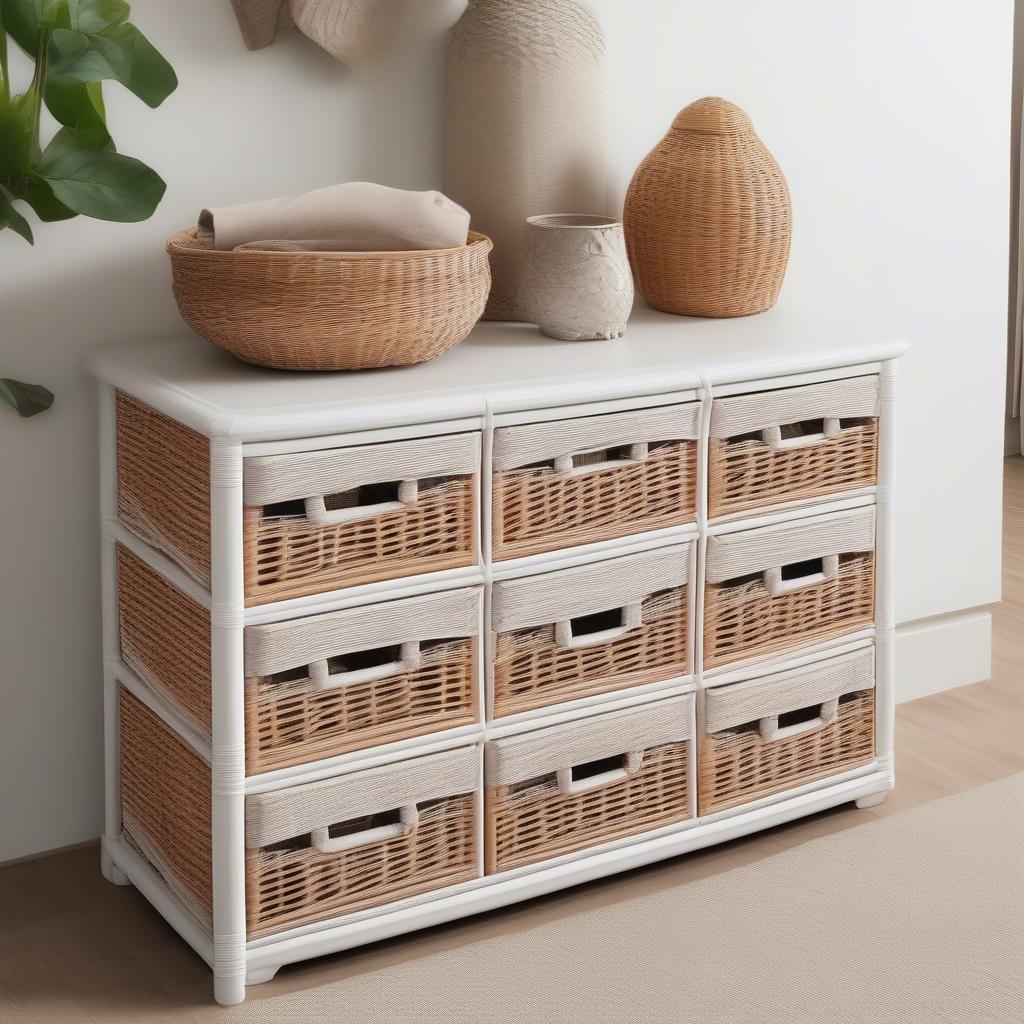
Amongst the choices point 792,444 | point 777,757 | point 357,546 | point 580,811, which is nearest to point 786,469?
point 792,444

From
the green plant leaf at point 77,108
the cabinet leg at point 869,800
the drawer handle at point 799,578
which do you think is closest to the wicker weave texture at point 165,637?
the green plant leaf at point 77,108

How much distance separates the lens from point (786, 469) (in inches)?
81.4

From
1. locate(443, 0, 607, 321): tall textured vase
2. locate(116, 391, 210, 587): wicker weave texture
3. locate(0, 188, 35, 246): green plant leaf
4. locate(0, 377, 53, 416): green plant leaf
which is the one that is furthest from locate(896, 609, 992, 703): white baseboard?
locate(0, 188, 35, 246): green plant leaf

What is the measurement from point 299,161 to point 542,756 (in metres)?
0.88

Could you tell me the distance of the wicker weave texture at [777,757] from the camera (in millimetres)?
2105

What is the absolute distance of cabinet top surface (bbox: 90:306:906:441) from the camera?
66.8 inches

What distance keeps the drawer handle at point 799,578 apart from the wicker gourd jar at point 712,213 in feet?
1.30

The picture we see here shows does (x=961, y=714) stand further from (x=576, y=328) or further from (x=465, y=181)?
(x=465, y=181)

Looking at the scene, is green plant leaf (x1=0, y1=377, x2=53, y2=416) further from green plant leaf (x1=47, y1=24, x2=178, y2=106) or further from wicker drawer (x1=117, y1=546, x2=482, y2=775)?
green plant leaf (x1=47, y1=24, x2=178, y2=106)

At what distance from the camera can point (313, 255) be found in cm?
173

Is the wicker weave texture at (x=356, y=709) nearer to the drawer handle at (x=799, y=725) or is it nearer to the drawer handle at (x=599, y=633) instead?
the drawer handle at (x=599, y=633)

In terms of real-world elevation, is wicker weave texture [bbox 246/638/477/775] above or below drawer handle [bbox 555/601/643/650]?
below

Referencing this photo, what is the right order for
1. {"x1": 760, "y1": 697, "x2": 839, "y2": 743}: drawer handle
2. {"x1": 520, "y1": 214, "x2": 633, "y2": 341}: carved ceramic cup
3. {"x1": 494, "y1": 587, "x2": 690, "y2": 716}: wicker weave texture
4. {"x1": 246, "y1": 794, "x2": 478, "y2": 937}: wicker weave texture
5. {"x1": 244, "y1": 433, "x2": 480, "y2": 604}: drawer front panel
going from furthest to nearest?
{"x1": 760, "y1": 697, "x2": 839, "y2": 743}: drawer handle, {"x1": 520, "y1": 214, "x2": 633, "y2": 341}: carved ceramic cup, {"x1": 494, "y1": 587, "x2": 690, "y2": 716}: wicker weave texture, {"x1": 246, "y1": 794, "x2": 478, "y2": 937}: wicker weave texture, {"x1": 244, "y1": 433, "x2": 480, "y2": 604}: drawer front panel

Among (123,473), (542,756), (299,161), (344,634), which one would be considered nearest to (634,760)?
(542,756)
